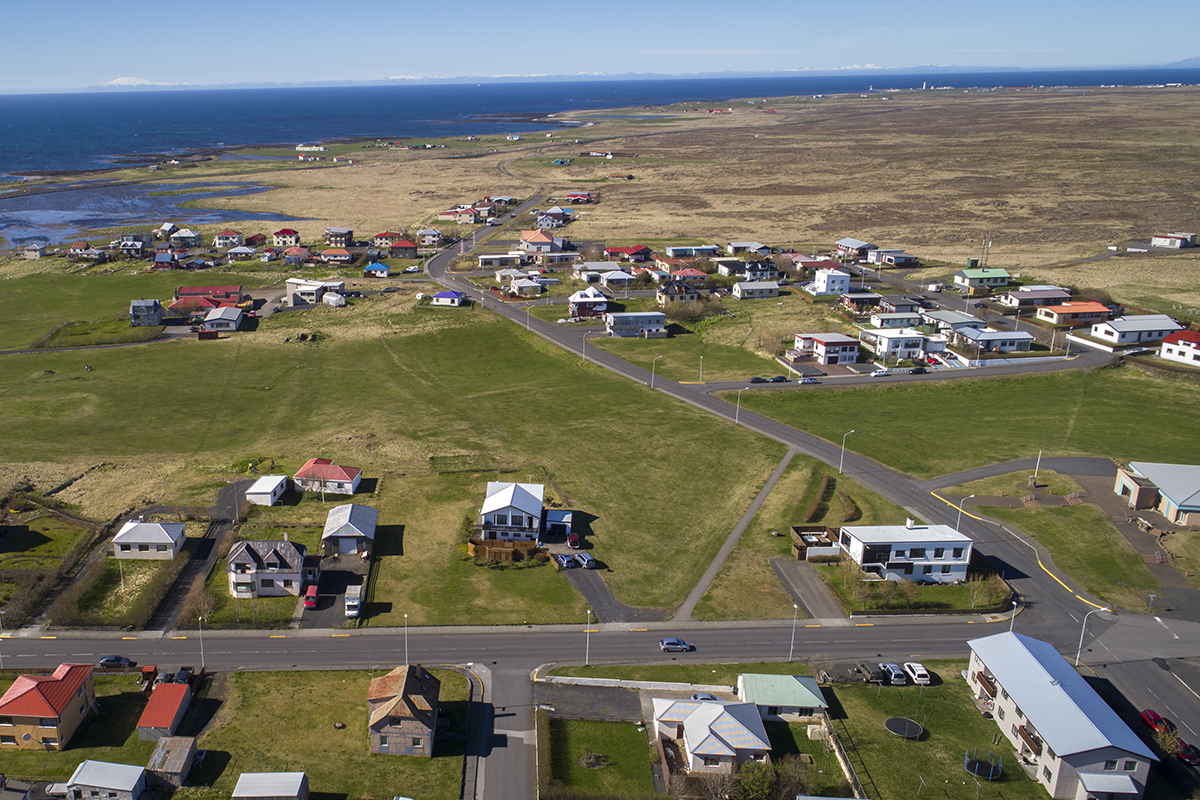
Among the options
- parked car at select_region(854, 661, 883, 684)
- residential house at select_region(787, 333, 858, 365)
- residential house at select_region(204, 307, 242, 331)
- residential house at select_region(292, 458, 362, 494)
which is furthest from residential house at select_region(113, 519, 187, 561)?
residential house at select_region(787, 333, 858, 365)

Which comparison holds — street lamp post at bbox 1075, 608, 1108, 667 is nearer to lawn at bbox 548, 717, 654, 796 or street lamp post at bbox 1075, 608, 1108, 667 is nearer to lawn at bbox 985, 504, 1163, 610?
lawn at bbox 985, 504, 1163, 610

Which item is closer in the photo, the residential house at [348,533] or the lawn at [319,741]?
the lawn at [319,741]

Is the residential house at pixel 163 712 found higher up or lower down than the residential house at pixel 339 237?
lower down

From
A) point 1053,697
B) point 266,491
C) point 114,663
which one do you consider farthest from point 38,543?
point 1053,697

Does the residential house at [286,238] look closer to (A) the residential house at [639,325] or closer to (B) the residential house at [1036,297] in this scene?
(A) the residential house at [639,325]

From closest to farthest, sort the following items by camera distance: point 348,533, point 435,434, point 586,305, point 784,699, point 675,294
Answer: point 784,699 → point 348,533 → point 435,434 → point 586,305 → point 675,294

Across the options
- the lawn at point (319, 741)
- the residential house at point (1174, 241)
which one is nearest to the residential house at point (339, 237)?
the lawn at point (319, 741)

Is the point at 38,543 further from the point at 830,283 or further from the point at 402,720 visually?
the point at 830,283
